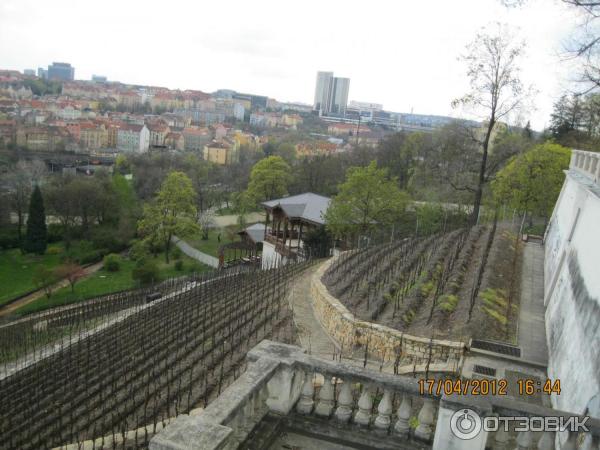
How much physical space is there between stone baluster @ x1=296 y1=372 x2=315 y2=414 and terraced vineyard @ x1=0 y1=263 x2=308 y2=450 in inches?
92.1

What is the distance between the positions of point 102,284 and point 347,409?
86.8 ft

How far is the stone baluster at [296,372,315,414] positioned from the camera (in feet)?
15.1

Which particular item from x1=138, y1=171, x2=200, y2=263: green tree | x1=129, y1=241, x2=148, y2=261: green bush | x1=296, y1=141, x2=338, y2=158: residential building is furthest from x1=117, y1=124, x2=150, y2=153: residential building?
x1=138, y1=171, x2=200, y2=263: green tree

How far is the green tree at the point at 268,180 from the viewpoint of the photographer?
40.2 m

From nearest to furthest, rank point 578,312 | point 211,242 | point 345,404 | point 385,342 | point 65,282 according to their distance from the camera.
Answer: point 345,404, point 578,312, point 385,342, point 65,282, point 211,242

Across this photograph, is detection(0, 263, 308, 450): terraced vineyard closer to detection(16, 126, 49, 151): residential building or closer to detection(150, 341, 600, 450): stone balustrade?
detection(150, 341, 600, 450): stone balustrade

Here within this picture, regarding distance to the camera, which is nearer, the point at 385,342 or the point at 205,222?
the point at 385,342

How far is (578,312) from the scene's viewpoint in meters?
6.50

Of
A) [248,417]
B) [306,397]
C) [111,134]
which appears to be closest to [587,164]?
[306,397]

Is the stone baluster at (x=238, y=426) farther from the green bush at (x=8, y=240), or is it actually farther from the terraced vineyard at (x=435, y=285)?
the green bush at (x=8, y=240)

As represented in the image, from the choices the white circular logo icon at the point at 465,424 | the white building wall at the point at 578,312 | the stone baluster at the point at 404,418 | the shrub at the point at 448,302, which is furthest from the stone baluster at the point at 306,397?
the shrub at the point at 448,302

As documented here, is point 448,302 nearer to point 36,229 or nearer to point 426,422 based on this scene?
point 426,422

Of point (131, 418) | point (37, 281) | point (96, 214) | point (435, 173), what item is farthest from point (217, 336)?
point (96, 214)

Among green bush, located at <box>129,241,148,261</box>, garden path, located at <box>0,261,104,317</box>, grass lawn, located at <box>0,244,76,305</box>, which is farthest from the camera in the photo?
green bush, located at <box>129,241,148,261</box>
